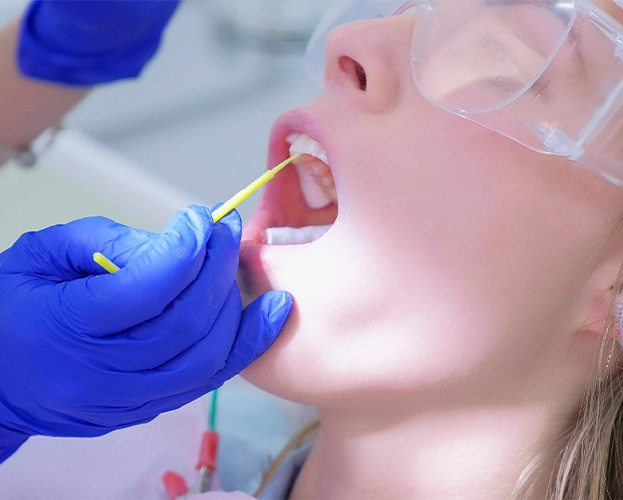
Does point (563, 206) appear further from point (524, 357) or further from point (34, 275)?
point (34, 275)

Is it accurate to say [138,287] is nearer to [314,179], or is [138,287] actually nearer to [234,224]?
[234,224]

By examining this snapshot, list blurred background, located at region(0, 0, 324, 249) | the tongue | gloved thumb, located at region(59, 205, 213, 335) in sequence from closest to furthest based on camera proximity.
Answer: gloved thumb, located at region(59, 205, 213, 335), the tongue, blurred background, located at region(0, 0, 324, 249)

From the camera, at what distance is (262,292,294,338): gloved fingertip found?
3.63ft

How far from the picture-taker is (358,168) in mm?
1115

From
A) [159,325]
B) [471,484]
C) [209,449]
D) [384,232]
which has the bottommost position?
[209,449]

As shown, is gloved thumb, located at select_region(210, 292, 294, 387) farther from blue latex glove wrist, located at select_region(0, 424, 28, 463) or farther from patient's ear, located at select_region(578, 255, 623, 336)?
patient's ear, located at select_region(578, 255, 623, 336)

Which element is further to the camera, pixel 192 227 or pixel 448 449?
pixel 448 449

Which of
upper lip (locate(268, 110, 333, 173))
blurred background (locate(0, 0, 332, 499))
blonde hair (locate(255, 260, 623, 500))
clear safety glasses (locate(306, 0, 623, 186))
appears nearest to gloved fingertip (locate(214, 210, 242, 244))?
upper lip (locate(268, 110, 333, 173))

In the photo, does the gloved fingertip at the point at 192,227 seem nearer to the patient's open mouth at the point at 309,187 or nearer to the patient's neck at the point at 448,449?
the patient's open mouth at the point at 309,187

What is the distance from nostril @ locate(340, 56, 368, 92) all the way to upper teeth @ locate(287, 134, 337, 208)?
0.36 feet

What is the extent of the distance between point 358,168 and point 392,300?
0.53 feet

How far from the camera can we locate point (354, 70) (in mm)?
1166

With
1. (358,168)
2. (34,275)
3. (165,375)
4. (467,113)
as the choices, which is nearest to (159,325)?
(165,375)

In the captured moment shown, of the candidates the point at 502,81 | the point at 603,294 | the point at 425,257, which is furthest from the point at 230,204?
the point at 603,294
